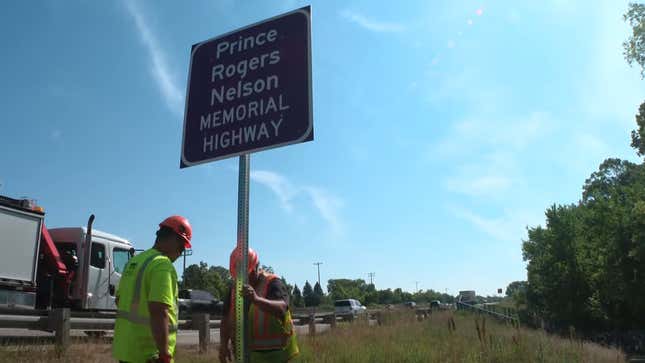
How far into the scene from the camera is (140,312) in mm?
3090

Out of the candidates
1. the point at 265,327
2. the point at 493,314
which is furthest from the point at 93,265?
the point at 493,314

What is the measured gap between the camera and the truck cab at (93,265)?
463 inches

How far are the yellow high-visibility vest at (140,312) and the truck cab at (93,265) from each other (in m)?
9.41

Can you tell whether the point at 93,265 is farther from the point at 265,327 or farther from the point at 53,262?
the point at 265,327

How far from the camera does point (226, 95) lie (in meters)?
3.40

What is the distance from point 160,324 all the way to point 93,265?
10349 millimetres

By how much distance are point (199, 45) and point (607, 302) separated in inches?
1431

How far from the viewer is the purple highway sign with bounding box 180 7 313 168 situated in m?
3.10

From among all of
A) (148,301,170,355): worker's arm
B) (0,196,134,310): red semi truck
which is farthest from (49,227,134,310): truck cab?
(148,301,170,355): worker's arm

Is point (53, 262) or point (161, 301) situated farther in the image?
point (53, 262)

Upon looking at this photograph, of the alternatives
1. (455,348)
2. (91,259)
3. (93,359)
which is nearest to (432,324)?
(455,348)

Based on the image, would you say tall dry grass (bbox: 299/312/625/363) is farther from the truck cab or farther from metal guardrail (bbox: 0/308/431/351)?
the truck cab

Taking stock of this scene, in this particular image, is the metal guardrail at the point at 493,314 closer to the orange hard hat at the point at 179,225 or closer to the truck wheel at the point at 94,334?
the truck wheel at the point at 94,334

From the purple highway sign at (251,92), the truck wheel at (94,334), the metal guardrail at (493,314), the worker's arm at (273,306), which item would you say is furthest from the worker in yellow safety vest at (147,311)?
the metal guardrail at (493,314)
